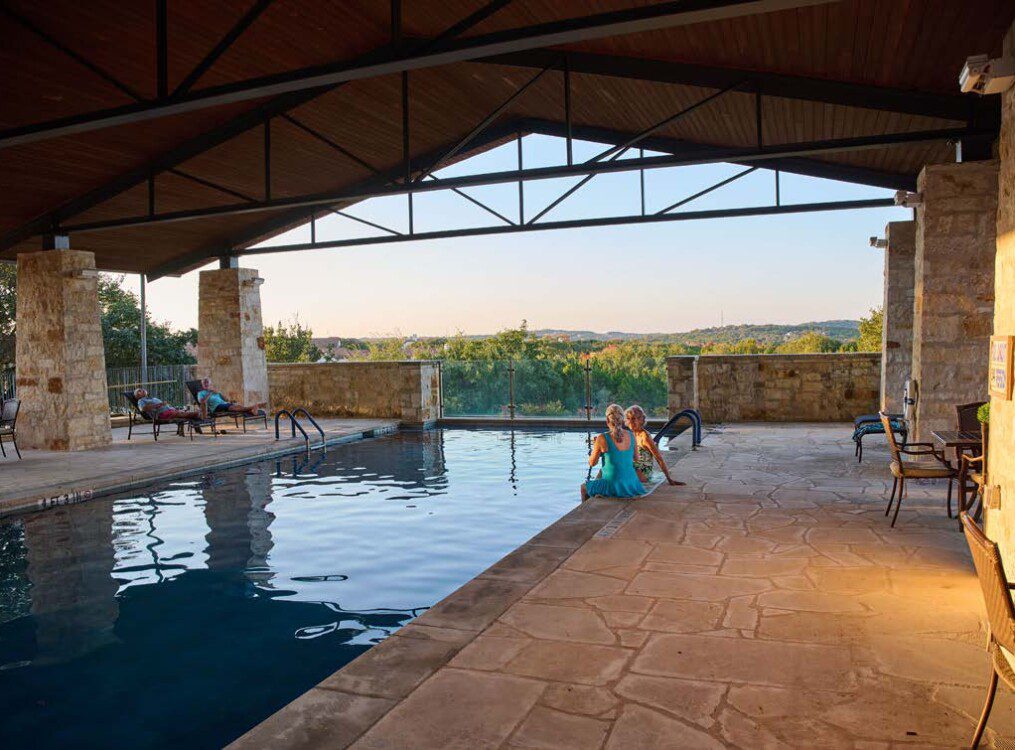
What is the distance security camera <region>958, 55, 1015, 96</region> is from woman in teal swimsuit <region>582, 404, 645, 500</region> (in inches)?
124

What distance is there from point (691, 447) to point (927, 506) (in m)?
3.74

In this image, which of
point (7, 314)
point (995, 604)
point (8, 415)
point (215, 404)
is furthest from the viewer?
point (7, 314)

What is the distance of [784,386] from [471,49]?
29.6 feet

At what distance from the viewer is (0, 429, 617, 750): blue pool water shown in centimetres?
342

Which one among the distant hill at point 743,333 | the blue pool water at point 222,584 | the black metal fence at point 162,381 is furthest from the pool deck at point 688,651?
the distant hill at point 743,333

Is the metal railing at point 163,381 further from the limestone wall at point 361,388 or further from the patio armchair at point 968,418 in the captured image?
the patio armchair at point 968,418

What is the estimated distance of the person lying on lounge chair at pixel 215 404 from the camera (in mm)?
12203

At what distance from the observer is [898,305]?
32.2 ft

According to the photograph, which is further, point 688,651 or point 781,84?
point 781,84

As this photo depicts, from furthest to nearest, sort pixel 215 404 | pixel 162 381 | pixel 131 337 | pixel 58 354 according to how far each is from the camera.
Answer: pixel 131 337 → pixel 162 381 → pixel 215 404 → pixel 58 354

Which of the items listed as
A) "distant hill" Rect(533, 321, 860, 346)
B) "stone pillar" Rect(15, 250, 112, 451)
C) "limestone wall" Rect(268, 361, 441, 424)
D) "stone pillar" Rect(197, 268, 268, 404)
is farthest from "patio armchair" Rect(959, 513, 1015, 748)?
"distant hill" Rect(533, 321, 860, 346)

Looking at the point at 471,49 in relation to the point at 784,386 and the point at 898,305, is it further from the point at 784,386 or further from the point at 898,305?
the point at 784,386

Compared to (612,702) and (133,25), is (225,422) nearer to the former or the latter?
(133,25)

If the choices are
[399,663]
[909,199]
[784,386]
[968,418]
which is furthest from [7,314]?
[968,418]
